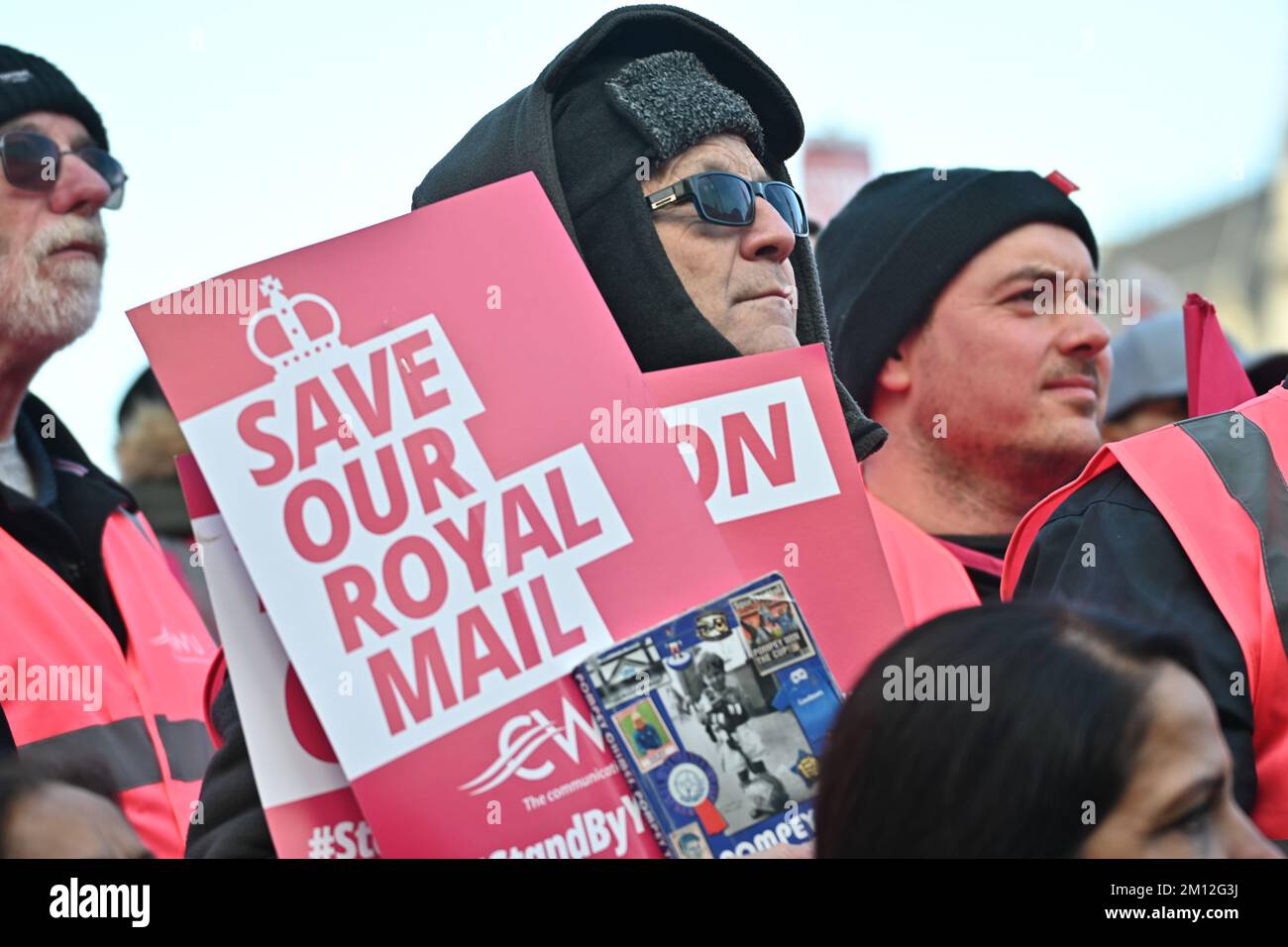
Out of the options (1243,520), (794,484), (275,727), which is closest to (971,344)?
(1243,520)

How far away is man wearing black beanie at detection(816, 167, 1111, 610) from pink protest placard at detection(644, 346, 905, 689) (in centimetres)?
143

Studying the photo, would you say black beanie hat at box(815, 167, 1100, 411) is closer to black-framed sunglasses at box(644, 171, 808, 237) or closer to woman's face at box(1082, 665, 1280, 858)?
black-framed sunglasses at box(644, 171, 808, 237)

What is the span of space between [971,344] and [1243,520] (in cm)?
166

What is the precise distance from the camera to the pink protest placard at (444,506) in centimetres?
171

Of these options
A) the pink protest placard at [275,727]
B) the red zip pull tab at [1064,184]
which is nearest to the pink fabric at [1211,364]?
the red zip pull tab at [1064,184]

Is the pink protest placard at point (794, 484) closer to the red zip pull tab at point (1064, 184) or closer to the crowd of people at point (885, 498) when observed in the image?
the crowd of people at point (885, 498)

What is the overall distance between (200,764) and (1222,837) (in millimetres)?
1999

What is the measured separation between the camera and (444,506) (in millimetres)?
1817

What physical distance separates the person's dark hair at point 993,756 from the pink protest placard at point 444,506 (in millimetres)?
289

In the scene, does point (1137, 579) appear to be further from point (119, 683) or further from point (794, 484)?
point (119, 683)

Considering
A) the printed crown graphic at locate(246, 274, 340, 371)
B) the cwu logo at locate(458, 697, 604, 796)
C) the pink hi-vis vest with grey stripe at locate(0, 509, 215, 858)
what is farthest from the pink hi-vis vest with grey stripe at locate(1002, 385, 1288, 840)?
the pink hi-vis vest with grey stripe at locate(0, 509, 215, 858)
